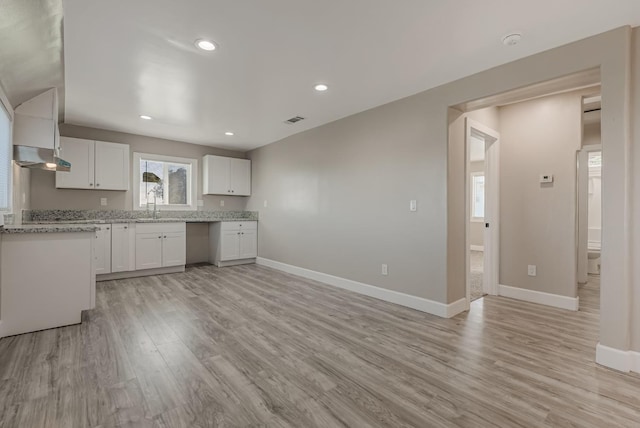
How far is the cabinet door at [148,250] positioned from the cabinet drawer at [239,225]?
110cm

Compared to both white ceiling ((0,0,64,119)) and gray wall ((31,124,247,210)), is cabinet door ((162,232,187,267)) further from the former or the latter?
white ceiling ((0,0,64,119))

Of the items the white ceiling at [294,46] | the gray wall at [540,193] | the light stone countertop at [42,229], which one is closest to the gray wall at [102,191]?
the white ceiling at [294,46]

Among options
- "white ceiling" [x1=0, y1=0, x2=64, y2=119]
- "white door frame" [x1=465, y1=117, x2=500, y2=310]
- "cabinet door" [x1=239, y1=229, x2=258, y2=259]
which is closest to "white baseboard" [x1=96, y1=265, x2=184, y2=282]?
"cabinet door" [x1=239, y1=229, x2=258, y2=259]

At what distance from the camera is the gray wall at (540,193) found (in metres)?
3.43

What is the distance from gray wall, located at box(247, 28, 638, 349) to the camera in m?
2.13

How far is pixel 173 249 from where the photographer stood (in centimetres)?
512

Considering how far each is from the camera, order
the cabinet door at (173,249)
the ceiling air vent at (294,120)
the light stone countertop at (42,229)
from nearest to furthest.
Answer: the light stone countertop at (42,229)
the ceiling air vent at (294,120)
the cabinet door at (173,249)

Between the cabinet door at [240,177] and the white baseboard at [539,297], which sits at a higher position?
the cabinet door at [240,177]

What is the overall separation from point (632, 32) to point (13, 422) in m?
4.44

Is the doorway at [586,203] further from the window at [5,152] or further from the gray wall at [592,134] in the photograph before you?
the window at [5,152]

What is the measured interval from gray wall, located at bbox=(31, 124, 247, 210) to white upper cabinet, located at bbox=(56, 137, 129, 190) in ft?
0.73

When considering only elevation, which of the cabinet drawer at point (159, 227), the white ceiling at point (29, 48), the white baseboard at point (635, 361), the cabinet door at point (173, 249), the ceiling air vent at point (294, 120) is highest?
the ceiling air vent at point (294, 120)

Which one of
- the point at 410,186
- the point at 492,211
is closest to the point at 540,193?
the point at 492,211

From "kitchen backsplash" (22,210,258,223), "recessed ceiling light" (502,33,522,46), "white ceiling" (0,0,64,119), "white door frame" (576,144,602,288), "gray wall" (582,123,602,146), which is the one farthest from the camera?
"gray wall" (582,123,602,146)
